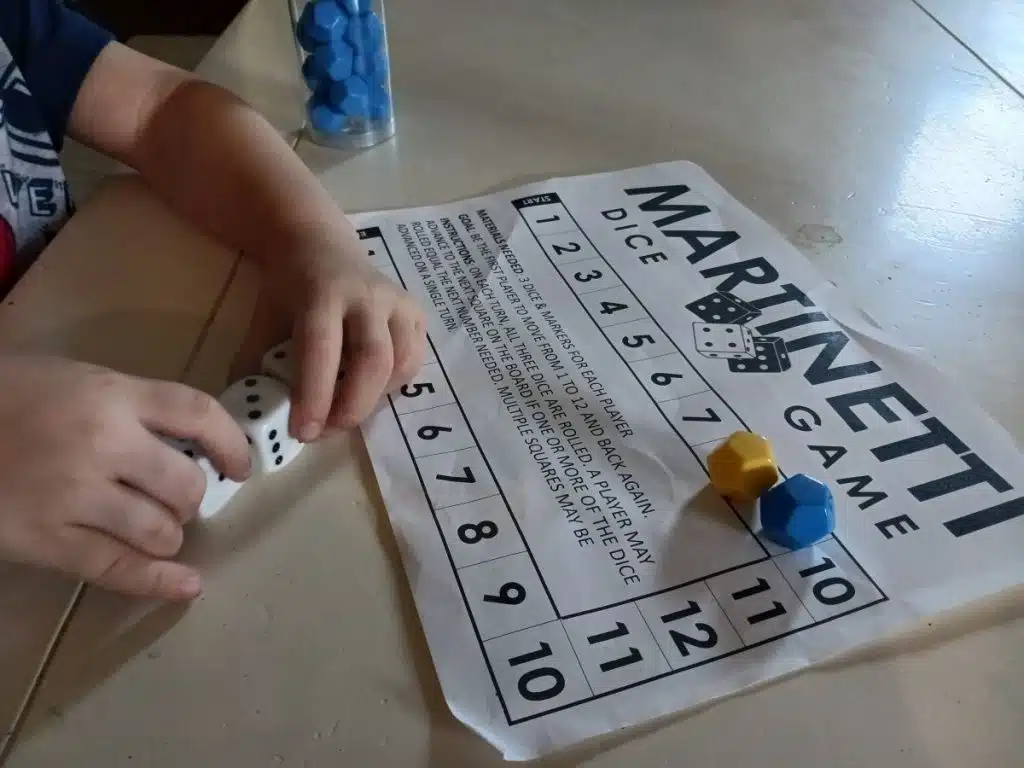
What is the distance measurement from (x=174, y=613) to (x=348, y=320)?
0.15m

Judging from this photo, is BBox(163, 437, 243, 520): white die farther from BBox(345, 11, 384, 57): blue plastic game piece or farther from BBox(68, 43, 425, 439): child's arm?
BBox(345, 11, 384, 57): blue plastic game piece

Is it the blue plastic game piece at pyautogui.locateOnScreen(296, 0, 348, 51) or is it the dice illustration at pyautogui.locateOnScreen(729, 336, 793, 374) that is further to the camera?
the blue plastic game piece at pyautogui.locateOnScreen(296, 0, 348, 51)

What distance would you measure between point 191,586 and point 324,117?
1.18 feet

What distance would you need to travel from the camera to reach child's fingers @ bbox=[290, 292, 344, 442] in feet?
1.23

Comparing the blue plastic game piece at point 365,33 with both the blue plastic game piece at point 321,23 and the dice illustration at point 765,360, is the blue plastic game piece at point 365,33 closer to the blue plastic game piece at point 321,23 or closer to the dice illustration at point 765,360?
the blue plastic game piece at point 321,23

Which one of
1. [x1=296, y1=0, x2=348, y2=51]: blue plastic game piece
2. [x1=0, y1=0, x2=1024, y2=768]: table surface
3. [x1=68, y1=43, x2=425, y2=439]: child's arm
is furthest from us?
[x1=296, y1=0, x2=348, y2=51]: blue plastic game piece

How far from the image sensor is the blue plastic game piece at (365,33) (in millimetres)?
549

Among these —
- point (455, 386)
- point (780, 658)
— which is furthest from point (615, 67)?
point (780, 658)

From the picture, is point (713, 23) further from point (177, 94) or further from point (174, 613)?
point (174, 613)

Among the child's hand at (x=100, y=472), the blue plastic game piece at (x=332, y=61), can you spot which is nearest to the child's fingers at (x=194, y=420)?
the child's hand at (x=100, y=472)

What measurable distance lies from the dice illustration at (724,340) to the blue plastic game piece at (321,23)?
293mm

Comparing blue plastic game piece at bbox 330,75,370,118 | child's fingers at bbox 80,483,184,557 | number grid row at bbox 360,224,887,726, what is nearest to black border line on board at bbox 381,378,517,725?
number grid row at bbox 360,224,887,726

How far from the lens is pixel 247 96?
24.3 inches

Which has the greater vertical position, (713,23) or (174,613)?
(713,23)
